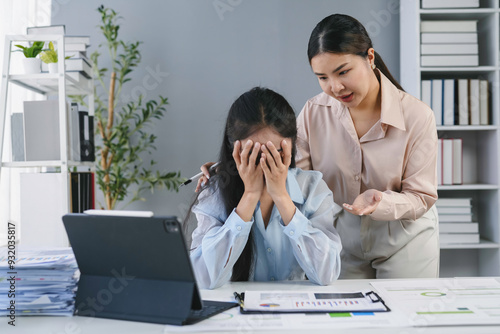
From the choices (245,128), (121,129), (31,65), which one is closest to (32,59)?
(31,65)

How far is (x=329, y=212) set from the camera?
1.38m

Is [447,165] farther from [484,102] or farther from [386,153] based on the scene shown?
[386,153]

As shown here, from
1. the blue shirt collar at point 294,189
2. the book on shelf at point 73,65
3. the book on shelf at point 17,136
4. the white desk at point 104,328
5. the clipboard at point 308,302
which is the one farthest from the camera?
the book on shelf at point 73,65

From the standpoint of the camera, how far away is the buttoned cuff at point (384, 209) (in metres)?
1.48

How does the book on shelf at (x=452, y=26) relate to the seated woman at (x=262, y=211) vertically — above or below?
above

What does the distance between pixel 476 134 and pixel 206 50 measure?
172 centimetres

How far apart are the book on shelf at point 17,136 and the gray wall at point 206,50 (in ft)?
2.69

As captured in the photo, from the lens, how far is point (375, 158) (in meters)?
1.66

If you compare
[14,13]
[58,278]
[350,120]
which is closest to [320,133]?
[350,120]

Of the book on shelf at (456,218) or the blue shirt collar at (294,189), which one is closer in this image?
the blue shirt collar at (294,189)

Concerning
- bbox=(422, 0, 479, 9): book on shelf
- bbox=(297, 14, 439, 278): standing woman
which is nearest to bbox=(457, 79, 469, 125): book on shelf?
bbox=(422, 0, 479, 9): book on shelf

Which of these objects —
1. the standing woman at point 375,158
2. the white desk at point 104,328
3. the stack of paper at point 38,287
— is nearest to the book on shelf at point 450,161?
the standing woman at point 375,158

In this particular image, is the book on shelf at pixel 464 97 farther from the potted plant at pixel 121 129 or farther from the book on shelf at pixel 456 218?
the potted plant at pixel 121 129

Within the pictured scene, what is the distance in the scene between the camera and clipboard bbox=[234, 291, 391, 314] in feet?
3.18
